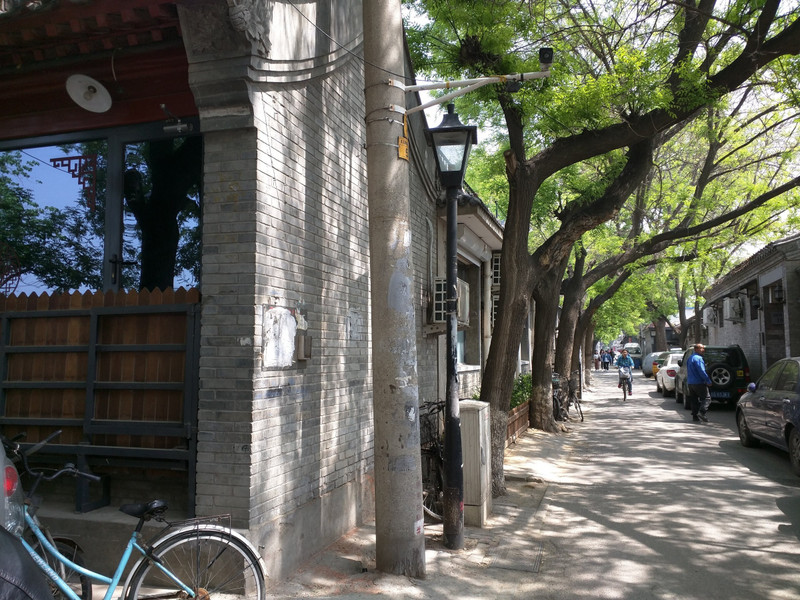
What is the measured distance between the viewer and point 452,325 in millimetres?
6059

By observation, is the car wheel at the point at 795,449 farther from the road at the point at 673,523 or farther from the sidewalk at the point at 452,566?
the sidewalk at the point at 452,566

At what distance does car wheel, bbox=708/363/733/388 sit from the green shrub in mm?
5638

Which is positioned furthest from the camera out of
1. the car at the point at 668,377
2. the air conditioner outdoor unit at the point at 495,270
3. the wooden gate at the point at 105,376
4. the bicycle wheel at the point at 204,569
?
the car at the point at 668,377

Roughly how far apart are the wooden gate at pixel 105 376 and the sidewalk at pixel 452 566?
4.03ft

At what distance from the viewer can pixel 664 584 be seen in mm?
4980

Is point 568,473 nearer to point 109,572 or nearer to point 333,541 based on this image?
point 333,541

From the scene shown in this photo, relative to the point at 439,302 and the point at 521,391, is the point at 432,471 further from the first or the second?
the point at 521,391

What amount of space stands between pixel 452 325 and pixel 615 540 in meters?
2.65

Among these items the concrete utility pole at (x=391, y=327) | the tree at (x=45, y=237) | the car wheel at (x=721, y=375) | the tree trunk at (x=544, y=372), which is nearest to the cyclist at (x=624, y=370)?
the car wheel at (x=721, y=375)

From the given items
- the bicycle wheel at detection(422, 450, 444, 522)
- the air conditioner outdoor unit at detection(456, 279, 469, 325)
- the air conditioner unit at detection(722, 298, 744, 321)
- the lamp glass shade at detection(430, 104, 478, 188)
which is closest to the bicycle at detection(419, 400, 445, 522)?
the bicycle wheel at detection(422, 450, 444, 522)

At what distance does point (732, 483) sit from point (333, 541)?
19.3 feet

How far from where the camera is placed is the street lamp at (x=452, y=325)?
5730 millimetres

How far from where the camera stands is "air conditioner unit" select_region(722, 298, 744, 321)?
2394 centimetres

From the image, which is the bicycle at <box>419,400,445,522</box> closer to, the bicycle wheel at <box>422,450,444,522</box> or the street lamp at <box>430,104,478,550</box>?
the bicycle wheel at <box>422,450,444,522</box>
